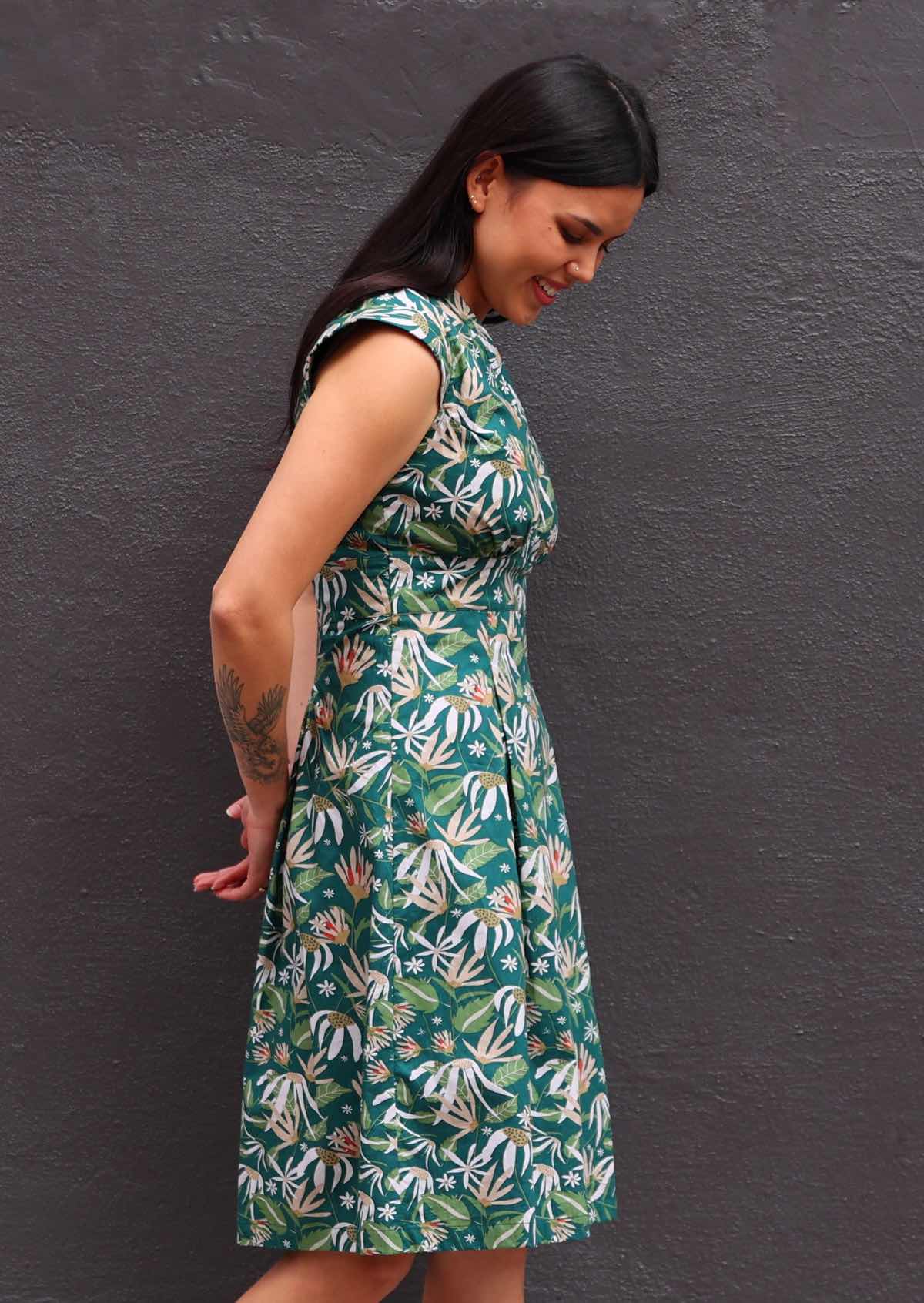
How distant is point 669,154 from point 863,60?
34 cm

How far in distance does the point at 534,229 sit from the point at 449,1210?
3.82ft

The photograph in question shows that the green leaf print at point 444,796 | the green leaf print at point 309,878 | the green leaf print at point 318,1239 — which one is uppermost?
the green leaf print at point 444,796

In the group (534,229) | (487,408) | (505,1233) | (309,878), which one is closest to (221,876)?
(309,878)

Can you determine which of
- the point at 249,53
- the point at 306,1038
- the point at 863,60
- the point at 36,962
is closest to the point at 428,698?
the point at 306,1038

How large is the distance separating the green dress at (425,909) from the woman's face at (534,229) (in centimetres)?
8

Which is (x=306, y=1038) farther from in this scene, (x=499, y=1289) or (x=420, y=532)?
Result: (x=420, y=532)

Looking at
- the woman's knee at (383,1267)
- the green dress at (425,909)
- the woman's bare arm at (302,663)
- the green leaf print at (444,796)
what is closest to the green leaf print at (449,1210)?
the green dress at (425,909)

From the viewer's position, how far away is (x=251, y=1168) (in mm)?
1644

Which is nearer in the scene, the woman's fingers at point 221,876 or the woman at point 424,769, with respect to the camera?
the woman at point 424,769

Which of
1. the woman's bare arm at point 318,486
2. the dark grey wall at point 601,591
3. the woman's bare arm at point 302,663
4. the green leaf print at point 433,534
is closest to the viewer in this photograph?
the woman's bare arm at point 318,486

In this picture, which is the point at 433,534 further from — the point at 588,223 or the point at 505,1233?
the point at 505,1233

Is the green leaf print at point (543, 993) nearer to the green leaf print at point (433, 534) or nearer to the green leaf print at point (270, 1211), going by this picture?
the green leaf print at point (270, 1211)

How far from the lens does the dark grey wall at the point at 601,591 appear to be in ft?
7.04

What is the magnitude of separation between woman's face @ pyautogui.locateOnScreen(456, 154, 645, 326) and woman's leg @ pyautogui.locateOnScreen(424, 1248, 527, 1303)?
120cm
